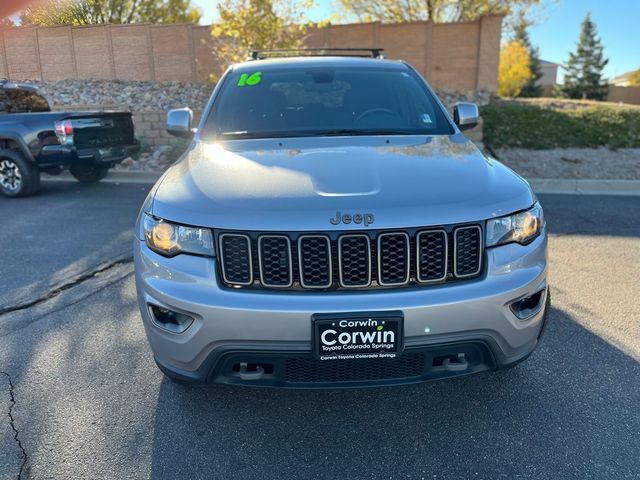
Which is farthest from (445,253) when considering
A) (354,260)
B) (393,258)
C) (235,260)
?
(235,260)

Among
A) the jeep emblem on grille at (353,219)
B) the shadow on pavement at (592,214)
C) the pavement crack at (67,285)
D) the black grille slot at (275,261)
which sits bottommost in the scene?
the shadow on pavement at (592,214)

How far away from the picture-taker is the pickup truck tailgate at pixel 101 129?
7.73 m

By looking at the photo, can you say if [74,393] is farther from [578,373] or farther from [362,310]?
[578,373]

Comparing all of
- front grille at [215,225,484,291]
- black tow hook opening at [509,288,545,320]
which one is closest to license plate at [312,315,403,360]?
front grille at [215,225,484,291]

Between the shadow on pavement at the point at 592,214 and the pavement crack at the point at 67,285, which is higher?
the pavement crack at the point at 67,285

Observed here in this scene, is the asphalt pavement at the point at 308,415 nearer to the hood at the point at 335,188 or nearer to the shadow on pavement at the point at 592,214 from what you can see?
the hood at the point at 335,188

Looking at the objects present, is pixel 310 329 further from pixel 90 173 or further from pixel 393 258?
pixel 90 173

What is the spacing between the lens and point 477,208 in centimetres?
219

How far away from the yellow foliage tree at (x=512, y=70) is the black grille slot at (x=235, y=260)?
3425cm

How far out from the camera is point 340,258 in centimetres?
210

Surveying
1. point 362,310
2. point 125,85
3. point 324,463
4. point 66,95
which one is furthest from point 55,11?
point 125,85

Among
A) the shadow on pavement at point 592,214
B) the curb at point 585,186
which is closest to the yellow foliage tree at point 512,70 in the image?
the curb at point 585,186

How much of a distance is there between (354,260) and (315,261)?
0.16 m

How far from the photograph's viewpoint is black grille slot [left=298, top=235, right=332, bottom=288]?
6.91 ft
